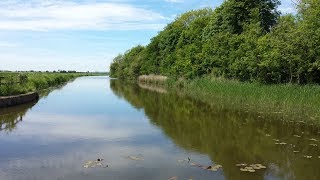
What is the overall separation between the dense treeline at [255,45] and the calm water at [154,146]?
29.1ft

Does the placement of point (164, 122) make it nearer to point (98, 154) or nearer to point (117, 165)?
point (98, 154)

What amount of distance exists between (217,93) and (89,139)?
26062 mm

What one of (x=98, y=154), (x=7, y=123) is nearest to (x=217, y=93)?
(x=7, y=123)

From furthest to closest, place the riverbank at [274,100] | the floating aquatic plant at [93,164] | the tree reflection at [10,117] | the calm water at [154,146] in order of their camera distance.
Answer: the riverbank at [274,100] → the tree reflection at [10,117] → the floating aquatic plant at [93,164] → the calm water at [154,146]

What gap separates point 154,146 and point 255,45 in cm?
2716

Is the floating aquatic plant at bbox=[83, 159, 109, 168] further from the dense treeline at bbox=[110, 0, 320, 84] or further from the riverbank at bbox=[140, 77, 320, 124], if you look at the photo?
the dense treeline at bbox=[110, 0, 320, 84]

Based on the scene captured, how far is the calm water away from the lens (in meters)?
12.9

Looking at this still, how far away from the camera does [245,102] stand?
34406 mm

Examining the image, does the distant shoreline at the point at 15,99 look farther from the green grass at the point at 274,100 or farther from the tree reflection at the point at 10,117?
the green grass at the point at 274,100

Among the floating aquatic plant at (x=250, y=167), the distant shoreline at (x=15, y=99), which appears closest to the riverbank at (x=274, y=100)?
the floating aquatic plant at (x=250, y=167)

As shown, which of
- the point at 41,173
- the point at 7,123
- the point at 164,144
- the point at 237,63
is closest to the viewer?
the point at 41,173

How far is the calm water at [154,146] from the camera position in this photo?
12.9 meters

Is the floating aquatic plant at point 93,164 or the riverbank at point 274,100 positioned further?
the riverbank at point 274,100

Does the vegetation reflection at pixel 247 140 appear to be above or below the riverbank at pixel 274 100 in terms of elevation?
below
